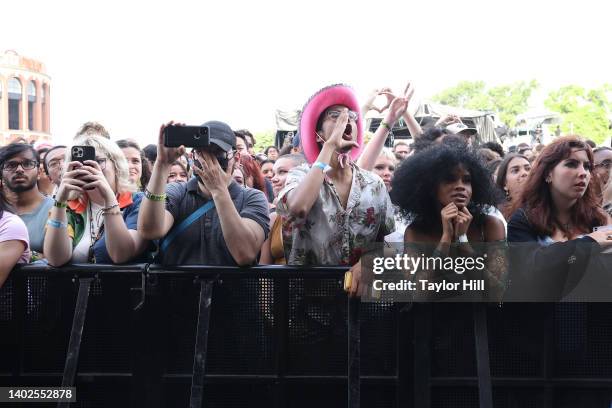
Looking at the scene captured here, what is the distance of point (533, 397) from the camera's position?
11.3 feet

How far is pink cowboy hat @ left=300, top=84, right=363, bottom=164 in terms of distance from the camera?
4.02 meters

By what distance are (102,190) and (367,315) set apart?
1477 mm

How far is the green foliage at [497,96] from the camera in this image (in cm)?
10319

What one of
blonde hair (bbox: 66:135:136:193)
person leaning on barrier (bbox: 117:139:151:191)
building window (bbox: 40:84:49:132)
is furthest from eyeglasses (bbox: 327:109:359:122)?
building window (bbox: 40:84:49:132)

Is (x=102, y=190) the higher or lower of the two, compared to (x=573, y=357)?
higher

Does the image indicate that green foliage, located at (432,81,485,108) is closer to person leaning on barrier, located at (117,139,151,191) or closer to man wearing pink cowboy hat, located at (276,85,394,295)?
person leaning on barrier, located at (117,139,151,191)

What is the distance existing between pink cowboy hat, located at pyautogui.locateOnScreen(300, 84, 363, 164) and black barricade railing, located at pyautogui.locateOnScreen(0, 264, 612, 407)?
0.83 metres

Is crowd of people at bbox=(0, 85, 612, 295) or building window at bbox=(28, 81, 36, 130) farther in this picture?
building window at bbox=(28, 81, 36, 130)

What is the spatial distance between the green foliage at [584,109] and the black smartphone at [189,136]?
6234 cm

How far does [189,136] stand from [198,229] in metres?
0.51

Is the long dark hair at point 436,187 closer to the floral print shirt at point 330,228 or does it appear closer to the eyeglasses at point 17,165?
the floral print shirt at point 330,228

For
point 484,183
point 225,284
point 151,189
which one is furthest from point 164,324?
point 484,183

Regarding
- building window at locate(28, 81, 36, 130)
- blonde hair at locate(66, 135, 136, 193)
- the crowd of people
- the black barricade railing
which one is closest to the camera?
the black barricade railing

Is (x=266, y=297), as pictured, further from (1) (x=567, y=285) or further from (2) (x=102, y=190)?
(1) (x=567, y=285)
